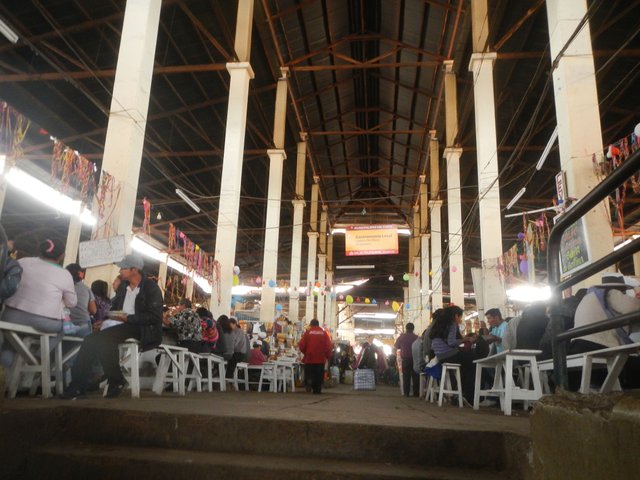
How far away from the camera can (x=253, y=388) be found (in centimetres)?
870

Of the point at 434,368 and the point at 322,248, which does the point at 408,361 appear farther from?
the point at 322,248

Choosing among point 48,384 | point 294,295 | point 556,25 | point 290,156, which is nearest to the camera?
point 48,384

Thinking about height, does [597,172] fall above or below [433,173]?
below

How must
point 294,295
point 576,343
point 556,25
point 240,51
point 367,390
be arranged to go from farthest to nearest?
point 294,295 → point 367,390 → point 240,51 → point 556,25 → point 576,343

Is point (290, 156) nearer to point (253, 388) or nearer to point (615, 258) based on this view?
point (253, 388)

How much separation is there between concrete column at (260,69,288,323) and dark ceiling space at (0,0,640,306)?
2.14ft

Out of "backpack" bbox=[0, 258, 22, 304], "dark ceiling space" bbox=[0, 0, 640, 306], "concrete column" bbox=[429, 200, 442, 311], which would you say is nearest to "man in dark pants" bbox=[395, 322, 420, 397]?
"dark ceiling space" bbox=[0, 0, 640, 306]

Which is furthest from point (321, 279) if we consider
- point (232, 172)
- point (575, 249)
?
point (575, 249)

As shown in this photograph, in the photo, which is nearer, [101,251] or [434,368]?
[101,251]

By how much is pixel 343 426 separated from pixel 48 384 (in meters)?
2.18

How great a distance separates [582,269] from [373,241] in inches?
565

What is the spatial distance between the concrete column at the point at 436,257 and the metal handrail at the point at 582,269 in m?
Result: 12.7

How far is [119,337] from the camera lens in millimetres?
3348

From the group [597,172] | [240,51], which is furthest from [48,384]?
[240,51]
